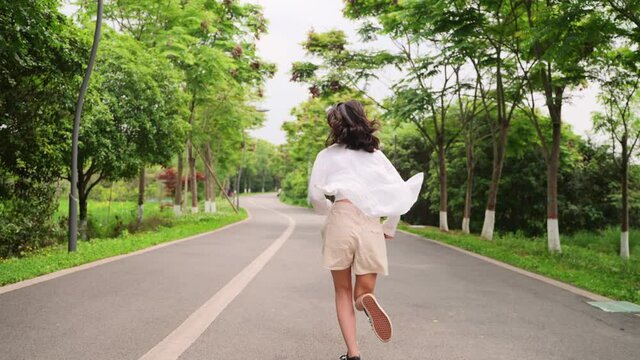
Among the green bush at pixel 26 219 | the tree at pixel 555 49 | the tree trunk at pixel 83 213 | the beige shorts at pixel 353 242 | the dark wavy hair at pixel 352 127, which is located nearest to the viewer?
the beige shorts at pixel 353 242

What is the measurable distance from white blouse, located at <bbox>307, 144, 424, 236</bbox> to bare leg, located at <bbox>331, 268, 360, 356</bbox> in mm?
455

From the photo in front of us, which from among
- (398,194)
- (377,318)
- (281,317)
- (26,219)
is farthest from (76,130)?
(377,318)

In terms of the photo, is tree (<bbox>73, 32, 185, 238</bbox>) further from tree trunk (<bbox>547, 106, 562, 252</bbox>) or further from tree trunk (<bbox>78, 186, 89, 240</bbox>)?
tree trunk (<bbox>547, 106, 562, 252</bbox>)

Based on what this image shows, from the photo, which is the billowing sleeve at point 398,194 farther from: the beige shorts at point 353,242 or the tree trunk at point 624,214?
the tree trunk at point 624,214

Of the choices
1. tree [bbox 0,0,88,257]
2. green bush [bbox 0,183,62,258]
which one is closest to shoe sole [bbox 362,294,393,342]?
tree [bbox 0,0,88,257]

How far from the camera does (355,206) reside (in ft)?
10.7

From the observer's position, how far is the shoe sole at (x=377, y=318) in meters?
3.10

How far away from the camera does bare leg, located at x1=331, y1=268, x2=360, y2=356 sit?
324 cm

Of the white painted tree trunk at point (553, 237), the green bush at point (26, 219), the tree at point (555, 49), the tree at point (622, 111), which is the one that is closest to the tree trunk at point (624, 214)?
the tree at point (622, 111)

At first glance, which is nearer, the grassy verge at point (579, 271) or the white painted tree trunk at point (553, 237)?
the grassy verge at point (579, 271)

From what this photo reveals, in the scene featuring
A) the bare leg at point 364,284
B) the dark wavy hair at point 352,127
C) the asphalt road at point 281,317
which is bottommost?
the asphalt road at point 281,317

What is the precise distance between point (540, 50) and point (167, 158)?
1243cm

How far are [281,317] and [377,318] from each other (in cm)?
185

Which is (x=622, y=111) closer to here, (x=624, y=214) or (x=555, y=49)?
(x=624, y=214)
